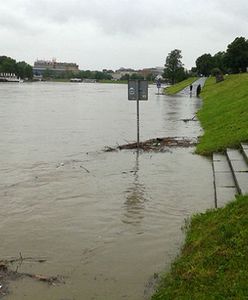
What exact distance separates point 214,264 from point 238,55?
89137mm

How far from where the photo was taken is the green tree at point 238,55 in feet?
292

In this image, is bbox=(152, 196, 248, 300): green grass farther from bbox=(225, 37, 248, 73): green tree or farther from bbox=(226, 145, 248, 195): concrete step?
bbox=(225, 37, 248, 73): green tree

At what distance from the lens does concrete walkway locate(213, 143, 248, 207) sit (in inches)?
364

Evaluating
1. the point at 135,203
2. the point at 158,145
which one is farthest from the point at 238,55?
the point at 135,203

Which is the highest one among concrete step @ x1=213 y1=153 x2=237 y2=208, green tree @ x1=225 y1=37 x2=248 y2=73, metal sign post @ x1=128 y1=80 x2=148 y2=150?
green tree @ x1=225 y1=37 x2=248 y2=73

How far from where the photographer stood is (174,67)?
142m

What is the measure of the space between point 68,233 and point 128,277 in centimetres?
196

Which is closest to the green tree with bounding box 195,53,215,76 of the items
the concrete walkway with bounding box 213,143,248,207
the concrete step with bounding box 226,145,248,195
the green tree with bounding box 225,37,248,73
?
the green tree with bounding box 225,37,248,73

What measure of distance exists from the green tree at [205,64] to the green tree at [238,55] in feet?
139

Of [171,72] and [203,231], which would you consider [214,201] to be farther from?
[171,72]

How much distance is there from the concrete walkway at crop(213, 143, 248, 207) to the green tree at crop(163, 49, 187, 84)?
127 meters

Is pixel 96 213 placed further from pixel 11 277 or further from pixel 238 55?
pixel 238 55

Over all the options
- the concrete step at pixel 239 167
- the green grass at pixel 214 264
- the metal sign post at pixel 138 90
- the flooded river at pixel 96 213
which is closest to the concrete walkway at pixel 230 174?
the concrete step at pixel 239 167

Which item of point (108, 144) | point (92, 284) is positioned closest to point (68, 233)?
point (92, 284)
